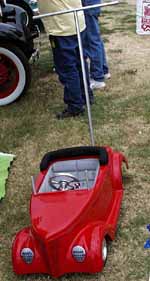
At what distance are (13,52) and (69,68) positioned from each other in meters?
0.57

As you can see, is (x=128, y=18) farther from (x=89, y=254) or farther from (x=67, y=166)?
(x=89, y=254)

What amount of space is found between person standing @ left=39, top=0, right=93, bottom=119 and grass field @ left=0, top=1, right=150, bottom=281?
136mm

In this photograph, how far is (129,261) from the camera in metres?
2.55

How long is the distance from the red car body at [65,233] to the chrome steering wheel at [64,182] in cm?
7

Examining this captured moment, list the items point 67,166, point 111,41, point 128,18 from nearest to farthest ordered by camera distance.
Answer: point 67,166
point 111,41
point 128,18

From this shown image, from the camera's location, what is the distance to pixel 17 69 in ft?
13.9

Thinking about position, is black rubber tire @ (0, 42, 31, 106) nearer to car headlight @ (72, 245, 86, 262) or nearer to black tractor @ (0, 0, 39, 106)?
black tractor @ (0, 0, 39, 106)

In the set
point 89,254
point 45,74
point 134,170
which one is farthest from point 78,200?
point 45,74

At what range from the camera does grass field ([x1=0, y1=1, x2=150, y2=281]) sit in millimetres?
2621

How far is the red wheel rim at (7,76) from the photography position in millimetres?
4242

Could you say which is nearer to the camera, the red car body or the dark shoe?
the red car body

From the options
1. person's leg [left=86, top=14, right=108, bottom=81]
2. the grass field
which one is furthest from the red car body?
person's leg [left=86, top=14, right=108, bottom=81]

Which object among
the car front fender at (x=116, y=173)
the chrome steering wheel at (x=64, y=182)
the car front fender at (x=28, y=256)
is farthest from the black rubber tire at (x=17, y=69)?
the car front fender at (x=28, y=256)

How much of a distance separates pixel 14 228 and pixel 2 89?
5.59 feet
